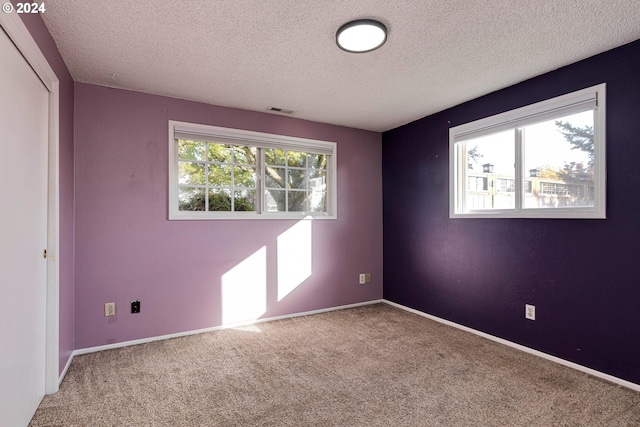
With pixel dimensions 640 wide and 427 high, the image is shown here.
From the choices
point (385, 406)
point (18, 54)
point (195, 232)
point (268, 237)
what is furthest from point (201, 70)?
point (385, 406)

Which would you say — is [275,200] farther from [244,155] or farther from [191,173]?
[191,173]

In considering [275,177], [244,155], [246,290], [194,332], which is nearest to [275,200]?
[275,177]

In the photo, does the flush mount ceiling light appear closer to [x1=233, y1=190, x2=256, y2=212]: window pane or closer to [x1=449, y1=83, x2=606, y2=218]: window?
[x1=449, y1=83, x2=606, y2=218]: window

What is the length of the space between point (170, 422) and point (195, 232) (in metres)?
1.79

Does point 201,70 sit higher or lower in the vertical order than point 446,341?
higher

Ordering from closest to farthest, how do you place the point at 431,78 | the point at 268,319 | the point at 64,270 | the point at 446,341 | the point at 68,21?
the point at 68,21
the point at 64,270
the point at 431,78
the point at 446,341
the point at 268,319

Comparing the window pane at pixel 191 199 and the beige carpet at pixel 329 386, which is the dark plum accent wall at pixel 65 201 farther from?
the window pane at pixel 191 199

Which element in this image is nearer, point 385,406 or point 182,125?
point 385,406

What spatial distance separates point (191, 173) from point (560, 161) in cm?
331

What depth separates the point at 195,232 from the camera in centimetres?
333

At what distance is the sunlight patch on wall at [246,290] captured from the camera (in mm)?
3484

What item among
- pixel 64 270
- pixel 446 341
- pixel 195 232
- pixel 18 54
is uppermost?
pixel 18 54

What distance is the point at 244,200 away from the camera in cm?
369

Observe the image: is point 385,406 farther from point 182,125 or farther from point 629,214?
point 182,125
